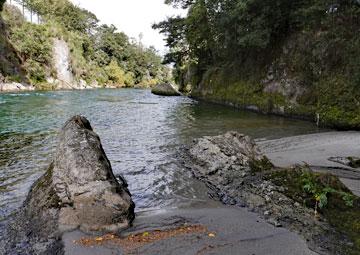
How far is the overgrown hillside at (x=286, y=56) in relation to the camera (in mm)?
14219

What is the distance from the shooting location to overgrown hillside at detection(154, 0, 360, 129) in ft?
46.6

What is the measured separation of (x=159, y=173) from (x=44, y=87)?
42.5 meters

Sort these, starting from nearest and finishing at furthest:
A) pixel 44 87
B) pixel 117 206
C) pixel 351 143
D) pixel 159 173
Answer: pixel 117 206 < pixel 159 173 < pixel 351 143 < pixel 44 87

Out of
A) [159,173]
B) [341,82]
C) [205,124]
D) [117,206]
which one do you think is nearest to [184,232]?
[117,206]

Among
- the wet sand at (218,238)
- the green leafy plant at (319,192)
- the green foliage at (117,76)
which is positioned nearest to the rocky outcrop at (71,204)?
the wet sand at (218,238)

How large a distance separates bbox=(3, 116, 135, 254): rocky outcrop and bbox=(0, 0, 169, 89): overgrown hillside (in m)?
43.3

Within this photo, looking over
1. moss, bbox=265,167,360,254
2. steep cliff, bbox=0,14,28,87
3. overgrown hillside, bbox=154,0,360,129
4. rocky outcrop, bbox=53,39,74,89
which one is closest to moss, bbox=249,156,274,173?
moss, bbox=265,167,360,254

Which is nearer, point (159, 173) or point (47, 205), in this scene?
point (47, 205)

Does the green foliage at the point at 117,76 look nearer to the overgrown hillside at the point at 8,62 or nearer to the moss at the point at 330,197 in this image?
the overgrown hillside at the point at 8,62

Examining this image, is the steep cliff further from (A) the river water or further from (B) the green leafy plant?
(B) the green leafy plant

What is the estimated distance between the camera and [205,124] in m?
14.7

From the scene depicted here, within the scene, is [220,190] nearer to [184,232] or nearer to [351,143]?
[184,232]

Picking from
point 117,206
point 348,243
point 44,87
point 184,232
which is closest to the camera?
point 348,243

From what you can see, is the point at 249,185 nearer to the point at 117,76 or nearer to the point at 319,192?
the point at 319,192
